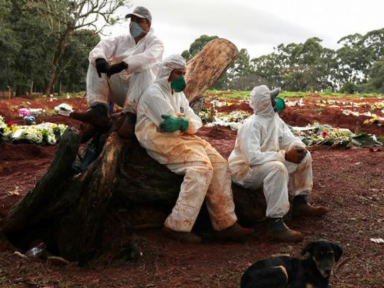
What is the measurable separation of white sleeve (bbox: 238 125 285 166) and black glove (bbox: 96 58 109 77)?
1511 mm

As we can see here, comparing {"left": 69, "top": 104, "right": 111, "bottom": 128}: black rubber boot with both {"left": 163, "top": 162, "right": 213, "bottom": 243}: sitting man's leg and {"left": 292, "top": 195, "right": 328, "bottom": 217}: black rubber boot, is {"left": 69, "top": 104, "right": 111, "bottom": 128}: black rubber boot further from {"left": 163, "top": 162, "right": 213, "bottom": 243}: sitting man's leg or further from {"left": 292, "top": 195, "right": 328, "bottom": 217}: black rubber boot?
{"left": 292, "top": 195, "right": 328, "bottom": 217}: black rubber boot

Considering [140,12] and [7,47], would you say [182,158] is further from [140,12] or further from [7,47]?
[7,47]

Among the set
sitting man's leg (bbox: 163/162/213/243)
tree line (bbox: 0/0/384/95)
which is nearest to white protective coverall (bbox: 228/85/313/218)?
sitting man's leg (bbox: 163/162/213/243)

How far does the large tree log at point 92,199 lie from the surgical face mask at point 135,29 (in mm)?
1201

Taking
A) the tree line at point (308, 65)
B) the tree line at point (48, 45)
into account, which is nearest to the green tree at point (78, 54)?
the tree line at point (48, 45)

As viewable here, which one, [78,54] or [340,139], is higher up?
[78,54]

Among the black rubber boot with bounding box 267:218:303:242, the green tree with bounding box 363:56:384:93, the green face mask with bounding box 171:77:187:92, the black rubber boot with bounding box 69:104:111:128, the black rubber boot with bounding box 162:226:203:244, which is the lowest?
the black rubber boot with bounding box 162:226:203:244

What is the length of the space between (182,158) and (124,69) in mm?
1146

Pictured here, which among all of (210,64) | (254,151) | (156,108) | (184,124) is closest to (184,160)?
(184,124)

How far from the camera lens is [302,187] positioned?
485 centimetres

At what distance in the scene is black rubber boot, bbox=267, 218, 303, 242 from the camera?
423 centimetres

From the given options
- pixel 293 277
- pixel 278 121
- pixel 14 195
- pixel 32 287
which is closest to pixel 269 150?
pixel 278 121

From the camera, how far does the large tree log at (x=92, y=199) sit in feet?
13.6

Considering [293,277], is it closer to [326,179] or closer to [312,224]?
[312,224]
